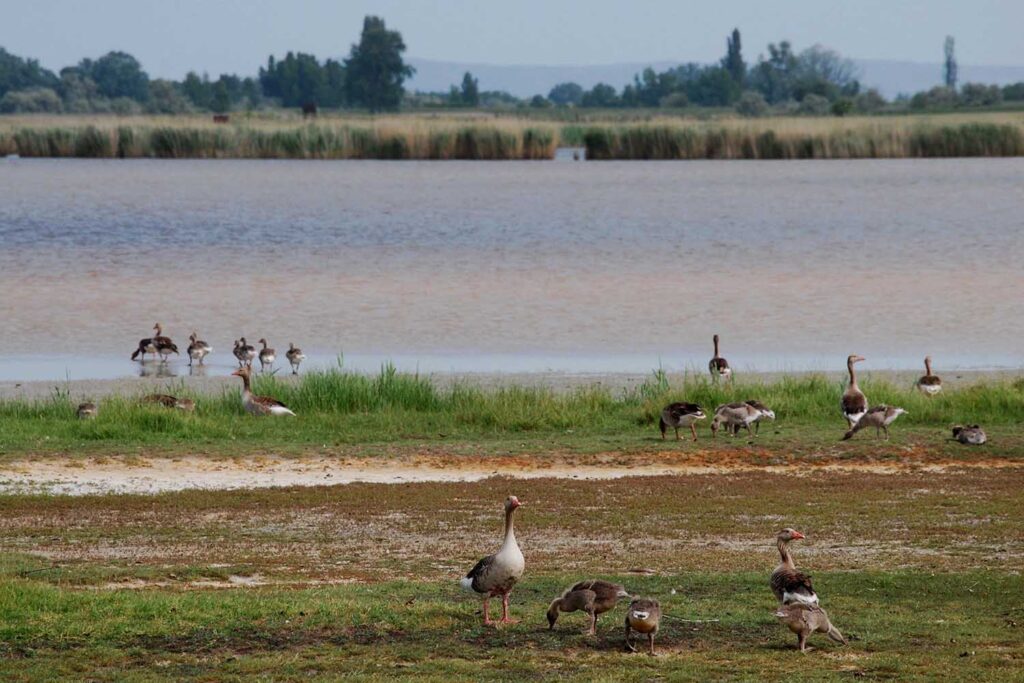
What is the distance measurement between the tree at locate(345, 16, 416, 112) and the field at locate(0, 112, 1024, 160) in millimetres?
74539

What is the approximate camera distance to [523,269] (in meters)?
41.3

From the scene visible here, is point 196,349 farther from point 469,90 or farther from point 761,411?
point 469,90

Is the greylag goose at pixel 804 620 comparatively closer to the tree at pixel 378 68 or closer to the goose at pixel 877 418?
the goose at pixel 877 418

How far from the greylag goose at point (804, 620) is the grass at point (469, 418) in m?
7.84

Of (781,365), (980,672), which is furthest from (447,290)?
(980,672)

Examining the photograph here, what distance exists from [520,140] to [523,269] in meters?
41.1

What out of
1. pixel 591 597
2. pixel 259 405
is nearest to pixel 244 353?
pixel 259 405

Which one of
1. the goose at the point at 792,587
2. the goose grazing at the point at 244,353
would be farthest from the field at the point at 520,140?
the goose at the point at 792,587

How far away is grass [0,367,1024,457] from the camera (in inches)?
669

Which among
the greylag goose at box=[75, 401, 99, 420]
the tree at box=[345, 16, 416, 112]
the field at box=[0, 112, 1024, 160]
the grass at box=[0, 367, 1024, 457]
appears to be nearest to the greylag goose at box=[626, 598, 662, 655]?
the grass at box=[0, 367, 1024, 457]

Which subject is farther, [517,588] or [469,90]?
[469,90]

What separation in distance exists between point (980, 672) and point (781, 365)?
1727 cm

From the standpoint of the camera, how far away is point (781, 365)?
2533 centimetres

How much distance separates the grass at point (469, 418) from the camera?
16984 millimetres
